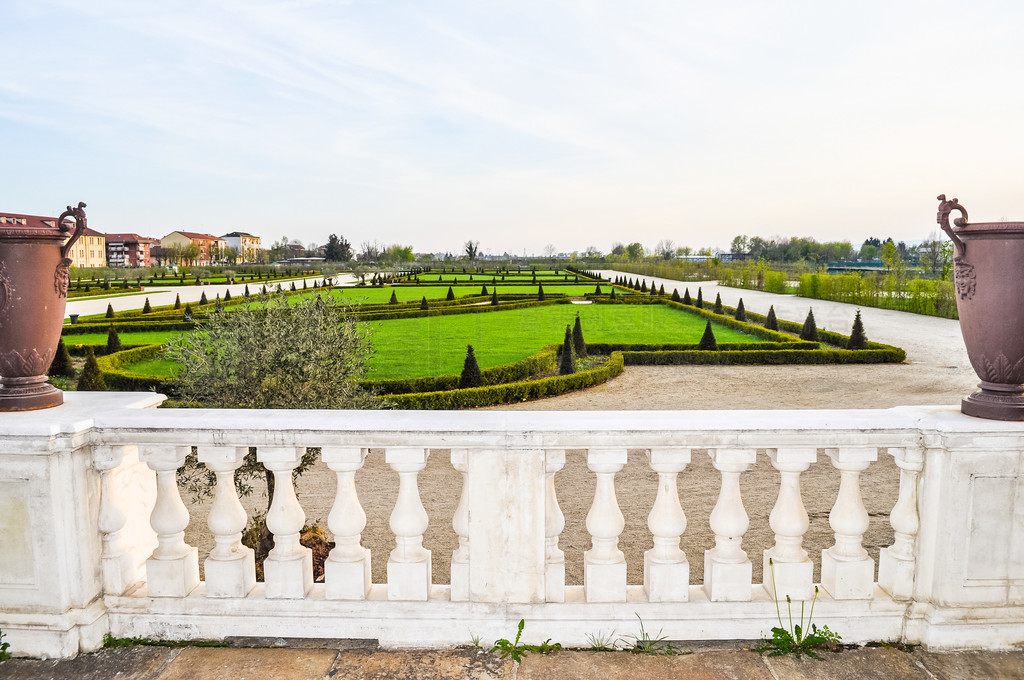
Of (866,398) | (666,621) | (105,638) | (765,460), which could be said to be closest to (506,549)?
(666,621)

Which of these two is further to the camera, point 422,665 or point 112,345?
point 112,345

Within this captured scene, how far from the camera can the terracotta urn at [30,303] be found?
2854 millimetres

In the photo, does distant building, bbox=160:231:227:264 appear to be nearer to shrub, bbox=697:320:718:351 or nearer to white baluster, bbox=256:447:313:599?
shrub, bbox=697:320:718:351

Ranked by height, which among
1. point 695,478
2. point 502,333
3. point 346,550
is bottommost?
point 695,478

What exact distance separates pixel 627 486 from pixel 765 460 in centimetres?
231

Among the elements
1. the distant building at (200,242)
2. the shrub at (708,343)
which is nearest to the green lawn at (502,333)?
the shrub at (708,343)

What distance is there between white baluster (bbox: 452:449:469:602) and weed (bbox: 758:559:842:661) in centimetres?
138

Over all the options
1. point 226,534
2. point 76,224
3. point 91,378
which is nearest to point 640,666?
point 226,534

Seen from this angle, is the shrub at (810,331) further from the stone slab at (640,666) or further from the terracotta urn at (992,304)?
the stone slab at (640,666)

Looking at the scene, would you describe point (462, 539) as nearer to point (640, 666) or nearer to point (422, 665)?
point (422, 665)

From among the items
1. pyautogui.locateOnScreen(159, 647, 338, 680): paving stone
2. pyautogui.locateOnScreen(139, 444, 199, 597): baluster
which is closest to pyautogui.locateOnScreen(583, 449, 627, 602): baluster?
pyautogui.locateOnScreen(159, 647, 338, 680): paving stone

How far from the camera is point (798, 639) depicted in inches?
116

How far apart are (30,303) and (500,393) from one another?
11.3 meters

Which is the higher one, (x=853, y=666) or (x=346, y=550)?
(x=346, y=550)
